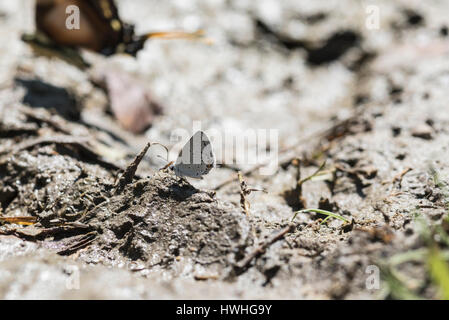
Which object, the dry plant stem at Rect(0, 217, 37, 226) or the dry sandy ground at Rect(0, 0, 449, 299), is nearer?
the dry sandy ground at Rect(0, 0, 449, 299)

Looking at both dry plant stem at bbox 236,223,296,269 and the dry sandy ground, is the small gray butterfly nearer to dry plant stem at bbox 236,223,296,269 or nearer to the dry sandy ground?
the dry sandy ground

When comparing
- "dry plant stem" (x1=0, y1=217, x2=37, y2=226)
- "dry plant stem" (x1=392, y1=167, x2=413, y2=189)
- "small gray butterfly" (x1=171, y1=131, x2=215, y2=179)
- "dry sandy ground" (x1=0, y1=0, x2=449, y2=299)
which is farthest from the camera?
"dry plant stem" (x1=392, y1=167, x2=413, y2=189)

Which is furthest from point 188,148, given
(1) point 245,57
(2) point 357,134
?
(1) point 245,57

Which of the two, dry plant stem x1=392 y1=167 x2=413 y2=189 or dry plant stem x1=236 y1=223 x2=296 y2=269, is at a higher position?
dry plant stem x1=392 y1=167 x2=413 y2=189

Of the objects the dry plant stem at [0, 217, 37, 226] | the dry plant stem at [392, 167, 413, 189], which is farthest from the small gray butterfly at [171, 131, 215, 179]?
the dry plant stem at [392, 167, 413, 189]

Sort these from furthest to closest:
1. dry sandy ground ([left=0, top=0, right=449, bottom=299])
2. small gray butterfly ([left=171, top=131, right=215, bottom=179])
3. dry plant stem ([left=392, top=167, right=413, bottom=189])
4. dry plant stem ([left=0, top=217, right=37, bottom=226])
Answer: dry plant stem ([left=392, top=167, right=413, bottom=189]) → dry plant stem ([left=0, top=217, right=37, bottom=226]) → small gray butterfly ([left=171, top=131, right=215, bottom=179]) → dry sandy ground ([left=0, top=0, right=449, bottom=299])

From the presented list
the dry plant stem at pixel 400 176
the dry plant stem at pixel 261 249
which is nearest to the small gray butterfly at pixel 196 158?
the dry plant stem at pixel 261 249

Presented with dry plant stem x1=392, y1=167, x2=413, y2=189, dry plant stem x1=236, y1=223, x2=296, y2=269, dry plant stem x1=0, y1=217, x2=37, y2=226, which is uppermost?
dry plant stem x1=392, y1=167, x2=413, y2=189

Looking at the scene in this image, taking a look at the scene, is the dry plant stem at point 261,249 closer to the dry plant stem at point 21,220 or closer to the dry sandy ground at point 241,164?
the dry sandy ground at point 241,164
